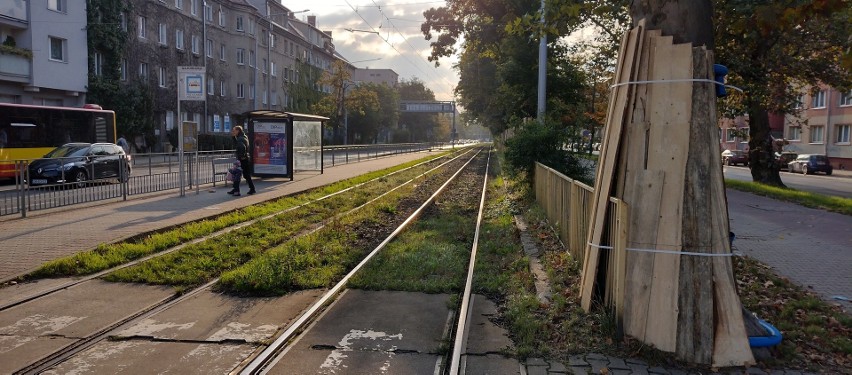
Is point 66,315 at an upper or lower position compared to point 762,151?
lower

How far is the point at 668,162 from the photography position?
512cm

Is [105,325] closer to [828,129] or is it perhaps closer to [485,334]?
[485,334]

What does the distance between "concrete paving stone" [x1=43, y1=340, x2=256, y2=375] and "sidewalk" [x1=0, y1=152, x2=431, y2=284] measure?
10.1ft

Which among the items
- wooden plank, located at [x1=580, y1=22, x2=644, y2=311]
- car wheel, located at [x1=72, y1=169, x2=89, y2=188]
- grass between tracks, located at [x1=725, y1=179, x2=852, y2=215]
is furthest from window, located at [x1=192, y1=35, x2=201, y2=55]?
wooden plank, located at [x1=580, y1=22, x2=644, y2=311]

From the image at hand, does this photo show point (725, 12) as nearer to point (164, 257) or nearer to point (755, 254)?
point (755, 254)

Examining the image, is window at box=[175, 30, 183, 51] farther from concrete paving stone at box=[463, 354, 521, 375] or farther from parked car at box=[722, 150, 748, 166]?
concrete paving stone at box=[463, 354, 521, 375]

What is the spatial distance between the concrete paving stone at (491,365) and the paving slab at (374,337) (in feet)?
0.87

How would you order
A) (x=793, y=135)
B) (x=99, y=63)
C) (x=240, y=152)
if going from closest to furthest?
(x=240, y=152) → (x=99, y=63) → (x=793, y=135)

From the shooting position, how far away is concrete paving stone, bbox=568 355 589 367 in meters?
4.86

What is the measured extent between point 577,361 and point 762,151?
2250 cm

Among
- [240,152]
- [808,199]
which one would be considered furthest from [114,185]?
[808,199]

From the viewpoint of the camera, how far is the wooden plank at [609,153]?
18.0ft

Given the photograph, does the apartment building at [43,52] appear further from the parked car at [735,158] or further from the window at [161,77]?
the parked car at [735,158]

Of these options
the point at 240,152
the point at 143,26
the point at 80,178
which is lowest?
the point at 80,178
